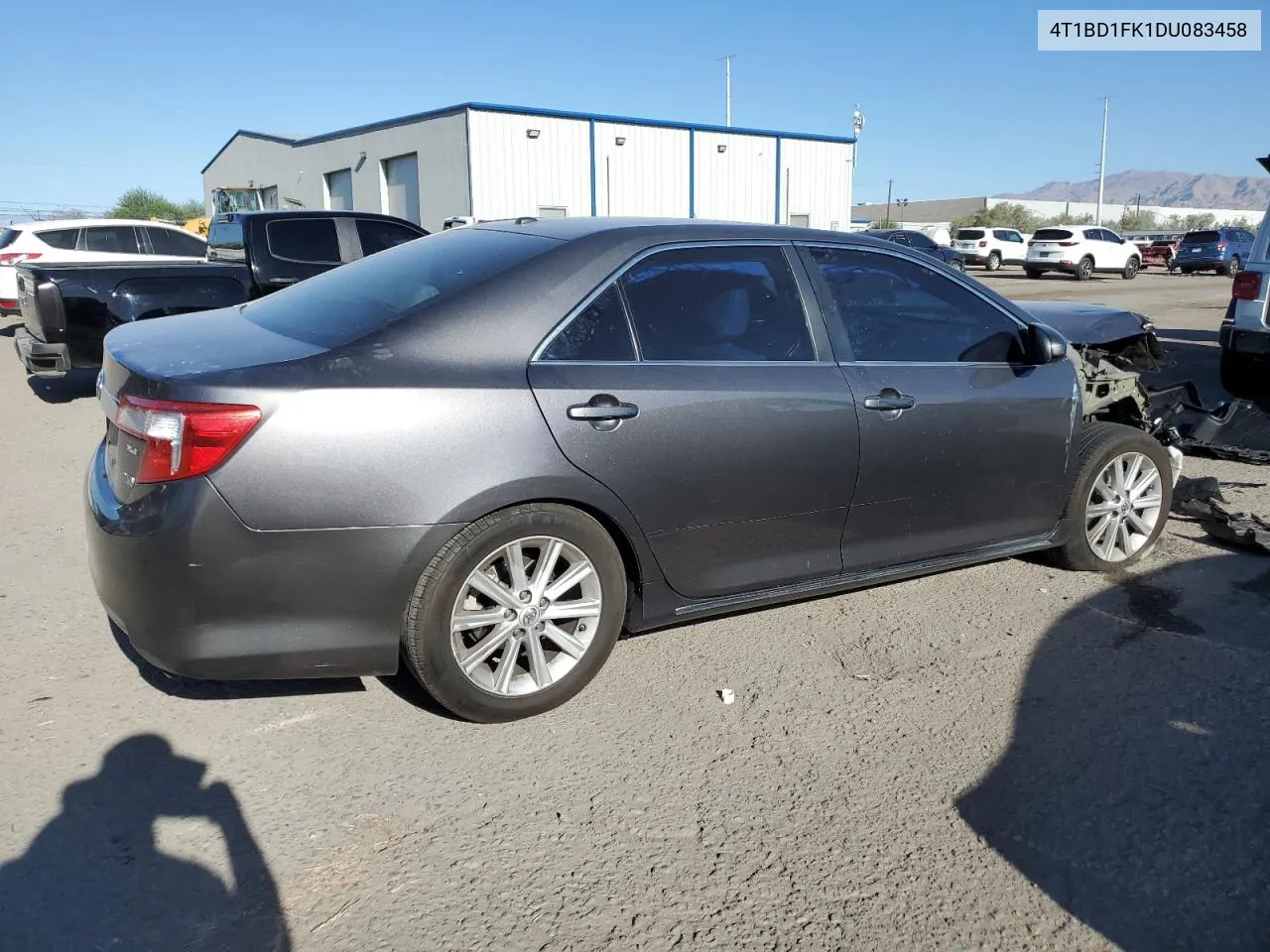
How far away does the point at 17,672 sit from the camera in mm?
3572

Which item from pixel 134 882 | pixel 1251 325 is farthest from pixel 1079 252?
pixel 134 882

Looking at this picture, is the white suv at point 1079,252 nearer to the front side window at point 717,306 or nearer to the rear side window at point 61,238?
the rear side window at point 61,238

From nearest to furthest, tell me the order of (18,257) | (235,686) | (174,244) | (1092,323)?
(235,686), (1092,323), (18,257), (174,244)

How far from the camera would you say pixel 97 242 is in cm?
1445

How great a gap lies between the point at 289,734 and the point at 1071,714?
2.64 metres

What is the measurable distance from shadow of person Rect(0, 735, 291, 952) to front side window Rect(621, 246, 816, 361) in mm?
1979

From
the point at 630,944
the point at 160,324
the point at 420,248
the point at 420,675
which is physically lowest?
the point at 630,944

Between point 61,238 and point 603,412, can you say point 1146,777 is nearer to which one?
point 603,412

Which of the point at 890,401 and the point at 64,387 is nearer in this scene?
the point at 890,401

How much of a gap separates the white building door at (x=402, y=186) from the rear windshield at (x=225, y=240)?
20155mm

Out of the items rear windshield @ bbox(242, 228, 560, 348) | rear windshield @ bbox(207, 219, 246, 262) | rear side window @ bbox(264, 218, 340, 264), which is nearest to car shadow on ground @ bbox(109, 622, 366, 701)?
rear windshield @ bbox(242, 228, 560, 348)

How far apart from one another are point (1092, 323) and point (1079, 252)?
91.5 ft

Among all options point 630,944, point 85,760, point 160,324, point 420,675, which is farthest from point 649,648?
point 160,324

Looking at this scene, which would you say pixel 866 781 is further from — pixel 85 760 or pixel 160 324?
pixel 160 324
